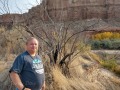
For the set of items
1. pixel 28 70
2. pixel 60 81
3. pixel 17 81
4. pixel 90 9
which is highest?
pixel 90 9

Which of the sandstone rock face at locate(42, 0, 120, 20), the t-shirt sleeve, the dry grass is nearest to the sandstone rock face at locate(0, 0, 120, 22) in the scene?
the sandstone rock face at locate(42, 0, 120, 20)

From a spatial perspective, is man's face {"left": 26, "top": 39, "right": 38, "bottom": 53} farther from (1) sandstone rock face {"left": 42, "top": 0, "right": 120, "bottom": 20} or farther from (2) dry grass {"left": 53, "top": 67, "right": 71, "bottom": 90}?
(1) sandstone rock face {"left": 42, "top": 0, "right": 120, "bottom": 20}

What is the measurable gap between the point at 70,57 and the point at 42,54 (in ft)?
4.14

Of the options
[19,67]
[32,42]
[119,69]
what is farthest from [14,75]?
[119,69]

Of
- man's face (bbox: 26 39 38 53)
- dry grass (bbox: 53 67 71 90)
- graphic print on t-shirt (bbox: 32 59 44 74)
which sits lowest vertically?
dry grass (bbox: 53 67 71 90)

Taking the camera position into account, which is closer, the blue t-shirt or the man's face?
the blue t-shirt

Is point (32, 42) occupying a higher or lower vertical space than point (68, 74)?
higher

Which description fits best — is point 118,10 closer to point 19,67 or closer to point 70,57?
point 70,57

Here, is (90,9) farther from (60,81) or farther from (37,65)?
(37,65)

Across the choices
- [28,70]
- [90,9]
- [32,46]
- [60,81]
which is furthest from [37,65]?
[90,9]

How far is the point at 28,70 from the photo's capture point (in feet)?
15.5

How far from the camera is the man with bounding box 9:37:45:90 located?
4.65 m

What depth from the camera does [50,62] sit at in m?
8.08

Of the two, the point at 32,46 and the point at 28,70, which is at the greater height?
the point at 32,46
